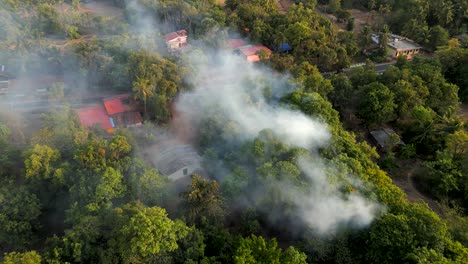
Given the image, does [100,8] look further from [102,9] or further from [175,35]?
[175,35]

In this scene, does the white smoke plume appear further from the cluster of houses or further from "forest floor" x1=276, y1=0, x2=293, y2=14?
"forest floor" x1=276, y1=0, x2=293, y2=14

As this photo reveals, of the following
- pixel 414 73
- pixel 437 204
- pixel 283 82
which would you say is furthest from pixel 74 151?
pixel 414 73

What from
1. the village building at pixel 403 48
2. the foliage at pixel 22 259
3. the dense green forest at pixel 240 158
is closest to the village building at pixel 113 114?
the dense green forest at pixel 240 158

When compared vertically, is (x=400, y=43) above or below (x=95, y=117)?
above

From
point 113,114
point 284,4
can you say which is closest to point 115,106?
point 113,114

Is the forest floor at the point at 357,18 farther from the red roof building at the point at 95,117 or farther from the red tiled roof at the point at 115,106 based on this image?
the red roof building at the point at 95,117
